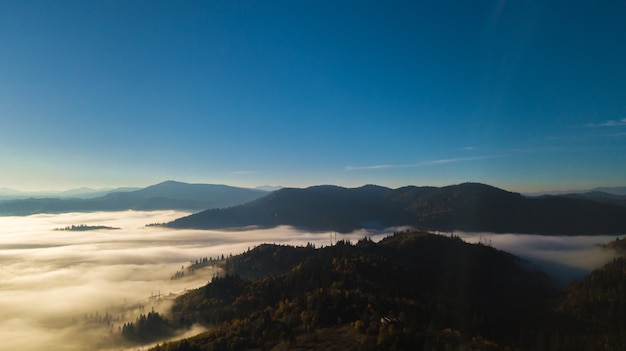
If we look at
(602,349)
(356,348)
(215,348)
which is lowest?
(602,349)

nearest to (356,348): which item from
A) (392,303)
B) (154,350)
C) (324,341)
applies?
(324,341)

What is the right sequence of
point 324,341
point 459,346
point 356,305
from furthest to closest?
point 356,305 → point 324,341 → point 459,346

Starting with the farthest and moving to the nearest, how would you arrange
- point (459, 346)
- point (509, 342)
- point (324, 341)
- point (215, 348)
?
point (509, 342), point (215, 348), point (324, 341), point (459, 346)

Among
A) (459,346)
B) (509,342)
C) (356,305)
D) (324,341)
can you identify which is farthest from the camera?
(509,342)

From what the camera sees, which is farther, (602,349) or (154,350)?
(602,349)

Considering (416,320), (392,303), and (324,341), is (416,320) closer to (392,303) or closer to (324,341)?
(392,303)

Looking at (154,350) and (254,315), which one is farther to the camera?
(254,315)

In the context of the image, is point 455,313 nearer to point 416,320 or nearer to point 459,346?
point 416,320

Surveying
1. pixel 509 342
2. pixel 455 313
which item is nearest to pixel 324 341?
pixel 455 313

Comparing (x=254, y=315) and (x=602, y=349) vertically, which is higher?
(x=254, y=315)
